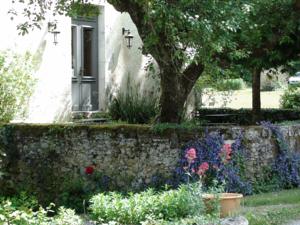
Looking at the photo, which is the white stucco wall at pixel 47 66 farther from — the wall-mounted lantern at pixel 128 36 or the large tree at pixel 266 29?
the large tree at pixel 266 29

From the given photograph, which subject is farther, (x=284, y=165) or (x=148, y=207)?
(x=284, y=165)

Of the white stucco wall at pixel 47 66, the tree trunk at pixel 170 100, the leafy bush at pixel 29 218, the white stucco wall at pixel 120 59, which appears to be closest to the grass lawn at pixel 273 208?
the tree trunk at pixel 170 100

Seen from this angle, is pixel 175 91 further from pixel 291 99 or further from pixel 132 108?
pixel 291 99

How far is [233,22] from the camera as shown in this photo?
1059cm

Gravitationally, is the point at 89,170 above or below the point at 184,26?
below

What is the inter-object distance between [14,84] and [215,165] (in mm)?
6817

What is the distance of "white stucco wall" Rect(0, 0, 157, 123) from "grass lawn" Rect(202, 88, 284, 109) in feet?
13.9

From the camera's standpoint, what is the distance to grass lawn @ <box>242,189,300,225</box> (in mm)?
9141

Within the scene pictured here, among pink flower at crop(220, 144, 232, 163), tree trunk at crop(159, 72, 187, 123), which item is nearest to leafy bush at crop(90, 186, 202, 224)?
pink flower at crop(220, 144, 232, 163)

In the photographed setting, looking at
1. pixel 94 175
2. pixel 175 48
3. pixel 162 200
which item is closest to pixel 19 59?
pixel 94 175

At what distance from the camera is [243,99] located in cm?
3688

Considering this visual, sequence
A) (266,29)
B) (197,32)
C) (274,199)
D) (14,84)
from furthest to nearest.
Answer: (14,84) → (266,29) → (274,199) → (197,32)

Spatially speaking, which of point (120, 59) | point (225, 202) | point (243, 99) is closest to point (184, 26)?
point (225, 202)

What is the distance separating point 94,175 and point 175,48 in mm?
3499
